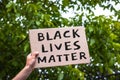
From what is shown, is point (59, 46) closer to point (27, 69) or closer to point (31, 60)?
point (31, 60)

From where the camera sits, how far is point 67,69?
3.68 metres

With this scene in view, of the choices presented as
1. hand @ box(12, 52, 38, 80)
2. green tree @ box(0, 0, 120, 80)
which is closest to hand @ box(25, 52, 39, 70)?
hand @ box(12, 52, 38, 80)

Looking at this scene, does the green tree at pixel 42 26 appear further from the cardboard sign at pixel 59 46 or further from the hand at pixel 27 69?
the hand at pixel 27 69

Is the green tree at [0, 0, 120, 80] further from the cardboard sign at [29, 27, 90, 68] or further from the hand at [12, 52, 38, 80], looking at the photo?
the hand at [12, 52, 38, 80]

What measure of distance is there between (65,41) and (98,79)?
2531 mm

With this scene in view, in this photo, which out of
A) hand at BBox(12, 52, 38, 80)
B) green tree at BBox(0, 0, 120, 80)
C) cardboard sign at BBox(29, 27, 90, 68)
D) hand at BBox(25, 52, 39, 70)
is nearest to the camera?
hand at BBox(12, 52, 38, 80)

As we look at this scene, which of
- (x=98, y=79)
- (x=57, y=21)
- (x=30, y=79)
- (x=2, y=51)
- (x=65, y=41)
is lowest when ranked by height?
(x=98, y=79)

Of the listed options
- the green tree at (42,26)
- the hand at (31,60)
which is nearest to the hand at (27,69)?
the hand at (31,60)

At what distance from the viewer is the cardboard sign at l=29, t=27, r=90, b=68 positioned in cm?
269

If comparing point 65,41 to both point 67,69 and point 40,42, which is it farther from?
point 67,69

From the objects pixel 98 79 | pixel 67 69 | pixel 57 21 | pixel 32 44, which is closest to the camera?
pixel 32 44

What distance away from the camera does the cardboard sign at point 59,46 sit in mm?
2691

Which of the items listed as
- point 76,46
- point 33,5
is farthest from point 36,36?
point 33,5

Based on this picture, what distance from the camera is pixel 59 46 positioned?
273cm
